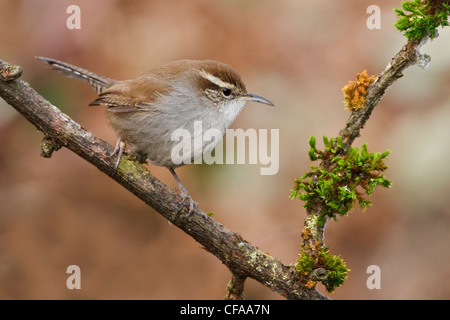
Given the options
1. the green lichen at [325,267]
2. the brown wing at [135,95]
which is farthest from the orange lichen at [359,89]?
the brown wing at [135,95]

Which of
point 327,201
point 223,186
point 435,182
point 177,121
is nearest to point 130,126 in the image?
point 177,121

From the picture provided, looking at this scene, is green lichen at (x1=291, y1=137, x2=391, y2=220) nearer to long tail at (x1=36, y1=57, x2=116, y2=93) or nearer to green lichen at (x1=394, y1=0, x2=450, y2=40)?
green lichen at (x1=394, y1=0, x2=450, y2=40)

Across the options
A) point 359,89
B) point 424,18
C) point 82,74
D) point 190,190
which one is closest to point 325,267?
point 359,89

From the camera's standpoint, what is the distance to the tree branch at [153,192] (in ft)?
9.48

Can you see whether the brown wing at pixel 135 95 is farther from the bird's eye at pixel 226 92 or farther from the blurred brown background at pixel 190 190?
the blurred brown background at pixel 190 190

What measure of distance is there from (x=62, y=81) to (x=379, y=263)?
333cm

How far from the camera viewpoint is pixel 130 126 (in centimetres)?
356

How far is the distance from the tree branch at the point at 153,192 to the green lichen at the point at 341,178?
1.26 ft

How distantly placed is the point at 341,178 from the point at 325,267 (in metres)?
0.44

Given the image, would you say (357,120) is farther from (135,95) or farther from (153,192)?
(135,95)

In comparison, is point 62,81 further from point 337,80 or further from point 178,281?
point 337,80

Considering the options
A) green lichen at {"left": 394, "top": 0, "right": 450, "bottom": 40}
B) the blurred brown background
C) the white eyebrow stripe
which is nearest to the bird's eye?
the white eyebrow stripe
